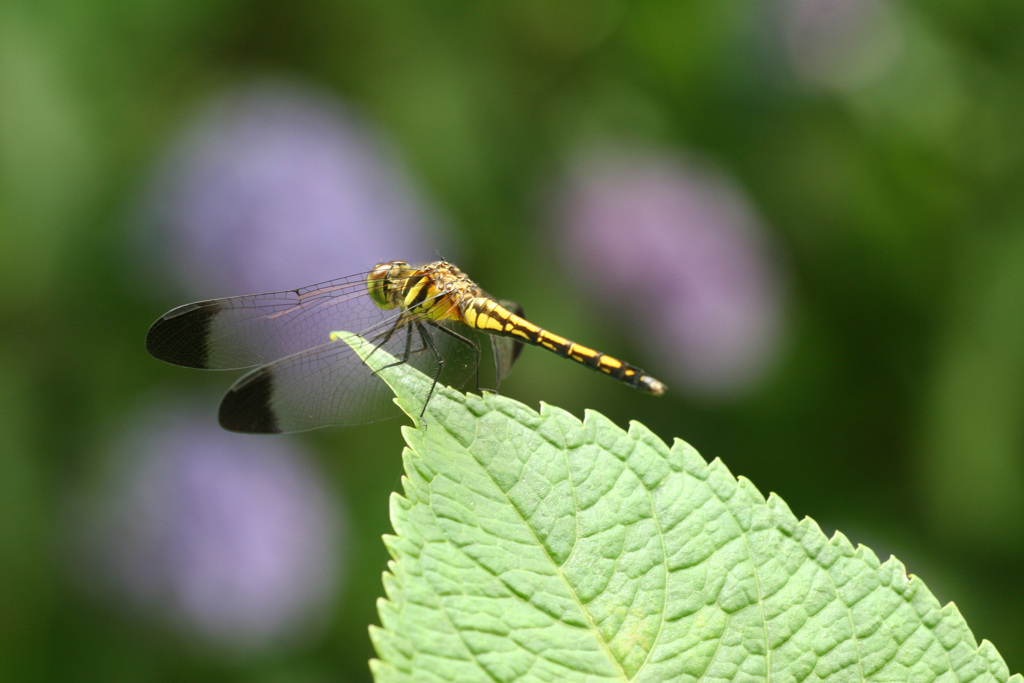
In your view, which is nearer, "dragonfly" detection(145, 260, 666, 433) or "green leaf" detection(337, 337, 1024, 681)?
"green leaf" detection(337, 337, 1024, 681)

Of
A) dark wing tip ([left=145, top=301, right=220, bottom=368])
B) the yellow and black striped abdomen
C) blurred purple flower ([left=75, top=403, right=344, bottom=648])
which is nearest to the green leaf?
the yellow and black striped abdomen

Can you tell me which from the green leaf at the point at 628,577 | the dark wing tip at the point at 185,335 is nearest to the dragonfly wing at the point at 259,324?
the dark wing tip at the point at 185,335

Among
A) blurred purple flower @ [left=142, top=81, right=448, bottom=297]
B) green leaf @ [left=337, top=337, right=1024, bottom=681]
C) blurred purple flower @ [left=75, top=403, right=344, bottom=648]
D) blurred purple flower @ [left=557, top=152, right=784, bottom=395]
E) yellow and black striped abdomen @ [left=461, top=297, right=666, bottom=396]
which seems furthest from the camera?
blurred purple flower @ [left=557, top=152, right=784, bottom=395]

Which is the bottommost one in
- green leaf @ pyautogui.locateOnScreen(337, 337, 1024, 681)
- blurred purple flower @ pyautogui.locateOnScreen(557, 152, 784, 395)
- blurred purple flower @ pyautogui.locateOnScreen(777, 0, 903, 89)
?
green leaf @ pyautogui.locateOnScreen(337, 337, 1024, 681)

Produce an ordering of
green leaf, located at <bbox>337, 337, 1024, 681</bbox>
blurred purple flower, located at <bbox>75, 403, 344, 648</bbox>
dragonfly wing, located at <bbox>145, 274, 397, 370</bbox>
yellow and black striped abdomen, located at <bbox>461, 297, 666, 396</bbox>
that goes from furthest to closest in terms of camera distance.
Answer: blurred purple flower, located at <bbox>75, 403, 344, 648</bbox> < dragonfly wing, located at <bbox>145, 274, 397, 370</bbox> < yellow and black striped abdomen, located at <bbox>461, 297, 666, 396</bbox> < green leaf, located at <bbox>337, 337, 1024, 681</bbox>

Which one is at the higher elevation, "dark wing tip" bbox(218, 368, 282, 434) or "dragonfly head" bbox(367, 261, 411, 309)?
"dragonfly head" bbox(367, 261, 411, 309)

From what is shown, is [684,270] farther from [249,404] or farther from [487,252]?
[249,404]

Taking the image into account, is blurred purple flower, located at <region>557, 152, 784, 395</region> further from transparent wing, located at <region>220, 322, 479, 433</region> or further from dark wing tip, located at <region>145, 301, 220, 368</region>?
dark wing tip, located at <region>145, 301, 220, 368</region>

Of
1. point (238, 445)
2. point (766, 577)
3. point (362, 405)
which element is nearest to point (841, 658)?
point (766, 577)

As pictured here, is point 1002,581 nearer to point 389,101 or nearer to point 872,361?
point 872,361
